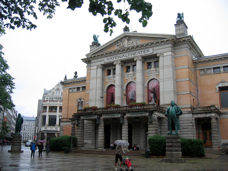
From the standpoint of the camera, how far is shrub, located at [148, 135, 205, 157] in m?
25.7

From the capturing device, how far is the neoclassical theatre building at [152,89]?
3469 cm

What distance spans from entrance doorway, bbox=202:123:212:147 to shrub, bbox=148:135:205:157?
10.6 meters

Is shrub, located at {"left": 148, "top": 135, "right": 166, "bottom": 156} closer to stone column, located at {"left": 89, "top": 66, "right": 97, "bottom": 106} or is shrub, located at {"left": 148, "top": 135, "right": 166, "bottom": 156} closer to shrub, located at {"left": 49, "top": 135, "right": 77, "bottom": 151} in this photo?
shrub, located at {"left": 49, "top": 135, "right": 77, "bottom": 151}

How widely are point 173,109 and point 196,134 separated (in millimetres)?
17709

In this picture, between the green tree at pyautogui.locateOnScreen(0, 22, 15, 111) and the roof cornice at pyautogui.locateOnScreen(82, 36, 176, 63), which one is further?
the roof cornice at pyautogui.locateOnScreen(82, 36, 176, 63)

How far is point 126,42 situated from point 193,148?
22997 millimetres

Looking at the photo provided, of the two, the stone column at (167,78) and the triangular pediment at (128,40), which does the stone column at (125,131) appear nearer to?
the stone column at (167,78)

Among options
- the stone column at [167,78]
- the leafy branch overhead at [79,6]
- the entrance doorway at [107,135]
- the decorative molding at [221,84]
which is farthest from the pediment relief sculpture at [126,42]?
the leafy branch overhead at [79,6]

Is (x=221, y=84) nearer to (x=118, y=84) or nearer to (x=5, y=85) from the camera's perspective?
(x=118, y=84)

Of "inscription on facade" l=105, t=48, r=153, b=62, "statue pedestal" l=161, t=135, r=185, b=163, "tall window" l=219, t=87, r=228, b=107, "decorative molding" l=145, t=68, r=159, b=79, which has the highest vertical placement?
"inscription on facade" l=105, t=48, r=153, b=62

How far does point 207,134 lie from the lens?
35938mm

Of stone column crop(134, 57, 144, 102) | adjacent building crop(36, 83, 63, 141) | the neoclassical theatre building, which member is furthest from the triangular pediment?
adjacent building crop(36, 83, 63, 141)

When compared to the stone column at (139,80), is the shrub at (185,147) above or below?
below

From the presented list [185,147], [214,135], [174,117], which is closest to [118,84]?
[214,135]
